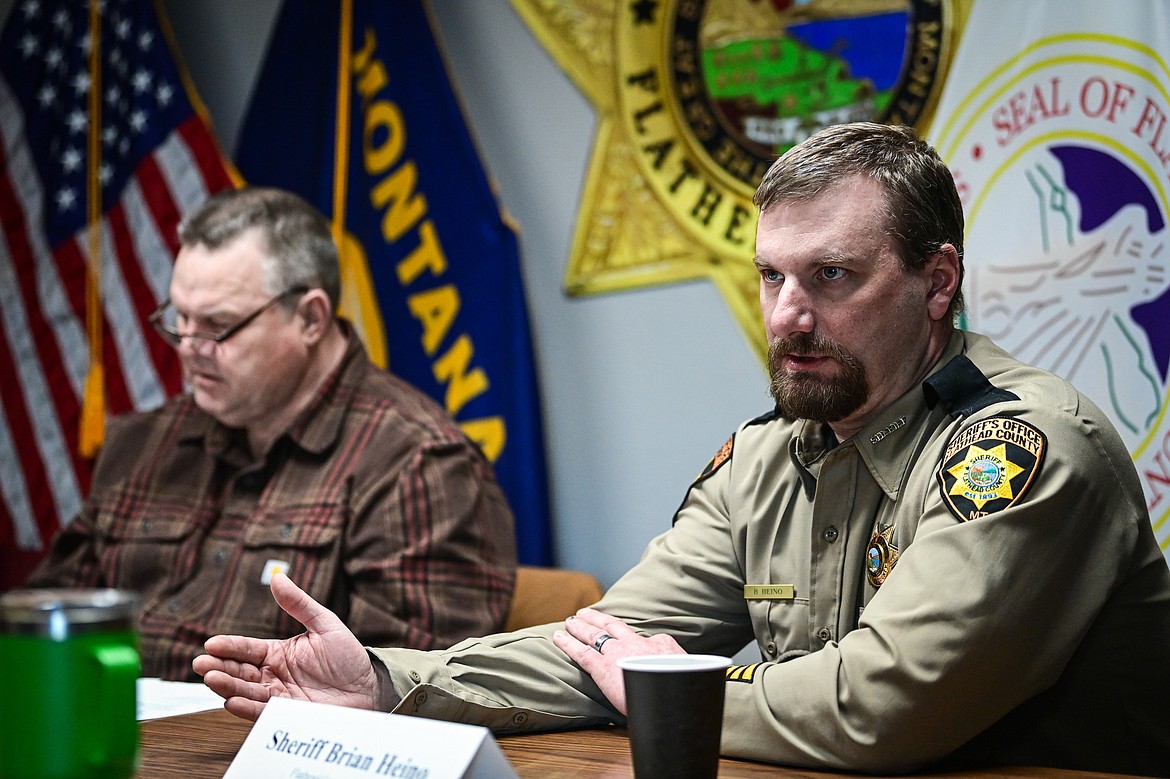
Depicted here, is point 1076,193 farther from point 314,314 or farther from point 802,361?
point 314,314

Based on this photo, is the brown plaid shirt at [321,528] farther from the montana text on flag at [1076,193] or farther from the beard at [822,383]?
the montana text on flag at [1076,193]

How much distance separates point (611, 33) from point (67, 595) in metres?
2.51

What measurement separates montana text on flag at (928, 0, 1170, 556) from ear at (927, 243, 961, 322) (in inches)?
30.6

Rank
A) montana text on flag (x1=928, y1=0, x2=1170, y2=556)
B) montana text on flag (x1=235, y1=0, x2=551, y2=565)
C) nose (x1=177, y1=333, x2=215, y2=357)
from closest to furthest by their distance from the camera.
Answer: montana text on flag (x1=928, y1=0, x2=1170, y2=556), nose (x1=177, y1=333, x2=215, y2=357), montana text on flag (x1=235, y1=0, x2=551, y2=565)

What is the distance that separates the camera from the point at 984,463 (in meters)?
1.34

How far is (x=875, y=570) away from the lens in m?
1.49

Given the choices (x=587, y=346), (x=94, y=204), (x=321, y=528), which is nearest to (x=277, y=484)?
(x=321, y=528)

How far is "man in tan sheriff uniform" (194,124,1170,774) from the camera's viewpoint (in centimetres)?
125

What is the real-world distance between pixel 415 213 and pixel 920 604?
2.30 m

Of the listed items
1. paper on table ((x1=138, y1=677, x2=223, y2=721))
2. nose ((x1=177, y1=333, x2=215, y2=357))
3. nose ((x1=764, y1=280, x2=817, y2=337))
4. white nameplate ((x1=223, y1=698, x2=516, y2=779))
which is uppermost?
nose ((x1=764, y1=280, x2=817, y2=337))

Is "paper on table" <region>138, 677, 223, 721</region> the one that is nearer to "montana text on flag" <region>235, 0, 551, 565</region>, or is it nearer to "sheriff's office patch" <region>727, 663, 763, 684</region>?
"sheriff's office patch" <region>727, 663, 763, 684</region>

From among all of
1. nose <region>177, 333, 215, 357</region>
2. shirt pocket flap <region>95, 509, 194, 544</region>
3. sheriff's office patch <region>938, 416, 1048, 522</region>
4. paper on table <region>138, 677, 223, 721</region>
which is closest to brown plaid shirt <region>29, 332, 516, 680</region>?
shirt pocket flap <region>95, 509, 194, 544</region>

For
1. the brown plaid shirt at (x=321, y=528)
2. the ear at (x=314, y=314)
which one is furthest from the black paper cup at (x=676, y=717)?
→ the ear at (x=314, y=314)

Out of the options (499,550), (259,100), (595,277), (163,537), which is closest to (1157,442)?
(499,550)
